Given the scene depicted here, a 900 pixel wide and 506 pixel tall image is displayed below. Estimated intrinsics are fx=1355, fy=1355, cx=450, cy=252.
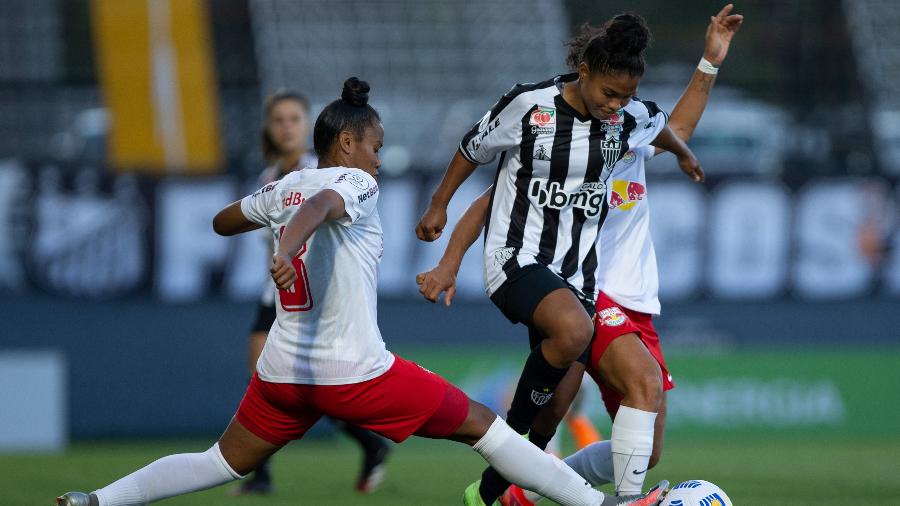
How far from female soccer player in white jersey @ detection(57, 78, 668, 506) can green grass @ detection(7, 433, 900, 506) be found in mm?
2095

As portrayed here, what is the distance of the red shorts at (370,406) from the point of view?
4.95 m

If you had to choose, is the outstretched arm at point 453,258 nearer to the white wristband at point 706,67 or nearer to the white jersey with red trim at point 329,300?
the white jersey with red trim at point 329,300

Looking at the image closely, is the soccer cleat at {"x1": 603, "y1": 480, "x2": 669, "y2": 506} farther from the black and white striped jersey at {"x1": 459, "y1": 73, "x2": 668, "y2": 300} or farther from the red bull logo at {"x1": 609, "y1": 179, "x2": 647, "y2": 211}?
the red bull logo at {"x1": 609, "y1": 179, "x2": 647, "y2": 211}

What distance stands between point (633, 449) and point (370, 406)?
1.18 m

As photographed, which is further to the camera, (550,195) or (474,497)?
(474,497)

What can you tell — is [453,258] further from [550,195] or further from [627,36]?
[627,36]

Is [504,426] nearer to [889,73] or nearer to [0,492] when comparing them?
[0,492]

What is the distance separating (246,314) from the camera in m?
12.4

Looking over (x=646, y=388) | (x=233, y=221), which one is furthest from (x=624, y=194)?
(x=233, y=221)

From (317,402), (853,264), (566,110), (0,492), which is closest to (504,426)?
(317,402)

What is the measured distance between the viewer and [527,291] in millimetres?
5449

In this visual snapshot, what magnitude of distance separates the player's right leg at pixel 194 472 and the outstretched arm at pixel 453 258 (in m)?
0.92

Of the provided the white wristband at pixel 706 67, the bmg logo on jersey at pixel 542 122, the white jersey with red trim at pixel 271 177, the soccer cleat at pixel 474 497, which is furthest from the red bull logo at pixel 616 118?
the white jersey with red trim at pixel 271 177

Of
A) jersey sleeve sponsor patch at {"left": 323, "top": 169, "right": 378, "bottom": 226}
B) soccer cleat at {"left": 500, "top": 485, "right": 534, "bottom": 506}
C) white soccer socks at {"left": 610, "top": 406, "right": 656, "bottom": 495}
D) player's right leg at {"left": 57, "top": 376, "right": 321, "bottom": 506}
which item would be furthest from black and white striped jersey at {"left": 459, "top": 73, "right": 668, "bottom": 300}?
player's right leg at {"left": 57, "top": 376, "right": 321, "bottom": 506}
